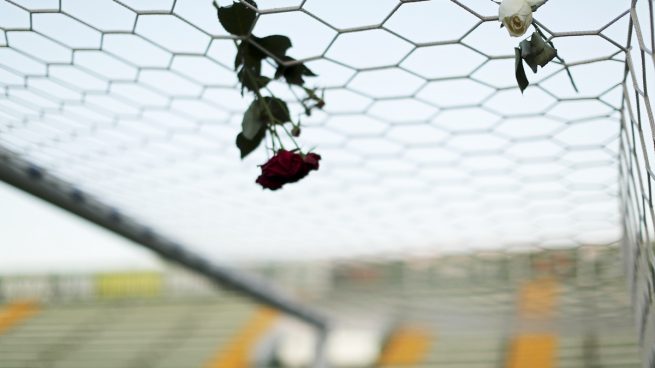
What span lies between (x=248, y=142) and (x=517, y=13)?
1.84ft

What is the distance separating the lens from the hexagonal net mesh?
4.47ft

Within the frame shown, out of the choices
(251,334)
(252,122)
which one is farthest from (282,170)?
(251,334)

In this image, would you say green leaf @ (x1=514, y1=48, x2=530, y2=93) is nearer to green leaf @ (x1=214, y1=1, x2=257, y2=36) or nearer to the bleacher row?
green leaf @ (x1=214, y1=1, x2=257, y2=36)

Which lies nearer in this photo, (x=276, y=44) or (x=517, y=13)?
(x=517, y=13)

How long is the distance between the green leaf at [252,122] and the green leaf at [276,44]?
0.10m

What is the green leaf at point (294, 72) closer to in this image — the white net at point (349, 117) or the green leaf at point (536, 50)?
the white net at point (349, 117)

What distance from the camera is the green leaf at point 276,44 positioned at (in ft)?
3.93

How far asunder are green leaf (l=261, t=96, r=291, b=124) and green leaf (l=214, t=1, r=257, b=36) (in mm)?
128

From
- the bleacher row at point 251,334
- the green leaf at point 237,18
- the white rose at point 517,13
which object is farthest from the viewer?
the bleacher row at point 251,334

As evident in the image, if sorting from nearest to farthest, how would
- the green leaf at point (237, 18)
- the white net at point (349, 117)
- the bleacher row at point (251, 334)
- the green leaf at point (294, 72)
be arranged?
the green leaf at point (237, 18) → the green leaf at point (294, 72) → the white net at point (349, 117) → the bleacher row at point (251, 334)

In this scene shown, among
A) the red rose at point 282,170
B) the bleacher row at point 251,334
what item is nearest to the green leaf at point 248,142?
the red rose at point 282,170

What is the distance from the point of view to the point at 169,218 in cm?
308

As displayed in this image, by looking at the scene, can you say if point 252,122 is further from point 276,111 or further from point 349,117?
point 349,117

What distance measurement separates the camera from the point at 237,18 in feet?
3.84
